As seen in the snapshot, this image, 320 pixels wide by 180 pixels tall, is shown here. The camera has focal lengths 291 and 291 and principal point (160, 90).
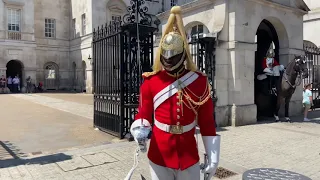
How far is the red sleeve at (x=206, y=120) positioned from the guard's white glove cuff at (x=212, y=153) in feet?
0.18

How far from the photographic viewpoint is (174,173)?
2662 mm

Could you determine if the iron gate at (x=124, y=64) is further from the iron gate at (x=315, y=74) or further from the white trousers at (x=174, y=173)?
the iron gate at (x=315, y=74)

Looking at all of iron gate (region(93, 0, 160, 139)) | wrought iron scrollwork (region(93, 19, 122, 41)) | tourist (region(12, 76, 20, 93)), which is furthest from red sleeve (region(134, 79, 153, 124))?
tourist (region(12, 76, 20, 93))

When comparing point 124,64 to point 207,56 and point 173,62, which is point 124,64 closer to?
point 207,56

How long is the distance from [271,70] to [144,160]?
685 centimetres

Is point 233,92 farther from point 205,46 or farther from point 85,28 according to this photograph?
point 85,28

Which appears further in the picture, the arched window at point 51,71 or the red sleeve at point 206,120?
the arched window at point 51,71

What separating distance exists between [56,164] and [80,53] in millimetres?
26363

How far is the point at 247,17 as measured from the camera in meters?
9.76

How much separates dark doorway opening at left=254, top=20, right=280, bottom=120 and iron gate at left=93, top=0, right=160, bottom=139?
214 inches

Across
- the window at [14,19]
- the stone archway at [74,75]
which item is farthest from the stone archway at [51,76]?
the window at [14,19]

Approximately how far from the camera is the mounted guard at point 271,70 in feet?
→ 34.8

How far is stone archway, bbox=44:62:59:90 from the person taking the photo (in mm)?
32062

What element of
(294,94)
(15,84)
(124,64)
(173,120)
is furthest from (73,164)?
(15,84)
